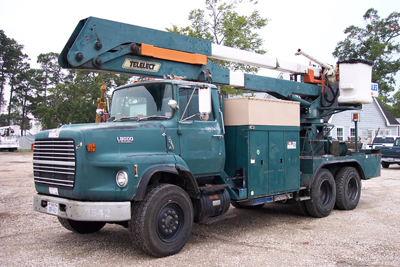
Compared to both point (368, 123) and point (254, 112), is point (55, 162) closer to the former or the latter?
point (254, 112)

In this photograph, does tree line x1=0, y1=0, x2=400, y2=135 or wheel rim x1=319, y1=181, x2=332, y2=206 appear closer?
wheel rim x1=319, y1=181, x2=332, y2=206

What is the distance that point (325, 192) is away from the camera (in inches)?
364

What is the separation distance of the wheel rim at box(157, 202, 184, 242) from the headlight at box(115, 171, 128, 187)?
755 millimetres

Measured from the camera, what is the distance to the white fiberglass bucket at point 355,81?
949 centimetres

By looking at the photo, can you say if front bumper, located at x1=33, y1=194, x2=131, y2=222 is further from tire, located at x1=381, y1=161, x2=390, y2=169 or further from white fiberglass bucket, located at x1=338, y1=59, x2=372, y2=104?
tire, located at x1=381, y1=161, x2=390, y2=169

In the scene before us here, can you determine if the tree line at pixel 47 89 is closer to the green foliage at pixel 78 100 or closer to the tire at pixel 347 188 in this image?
the green foliage at pixel 78 100

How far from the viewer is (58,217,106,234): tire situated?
657cm

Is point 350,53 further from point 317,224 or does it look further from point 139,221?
point 139,221

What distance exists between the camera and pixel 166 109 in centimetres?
611

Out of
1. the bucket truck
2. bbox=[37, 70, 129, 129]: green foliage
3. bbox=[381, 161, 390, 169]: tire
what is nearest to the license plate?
the bucket truck

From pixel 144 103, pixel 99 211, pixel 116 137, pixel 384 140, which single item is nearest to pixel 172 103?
pixel 144 103

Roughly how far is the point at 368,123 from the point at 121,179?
3462cm

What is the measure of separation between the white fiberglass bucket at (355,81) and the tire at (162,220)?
5.79 metres

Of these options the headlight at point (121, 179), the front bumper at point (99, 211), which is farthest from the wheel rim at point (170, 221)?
the headlight at point (121, 179)
